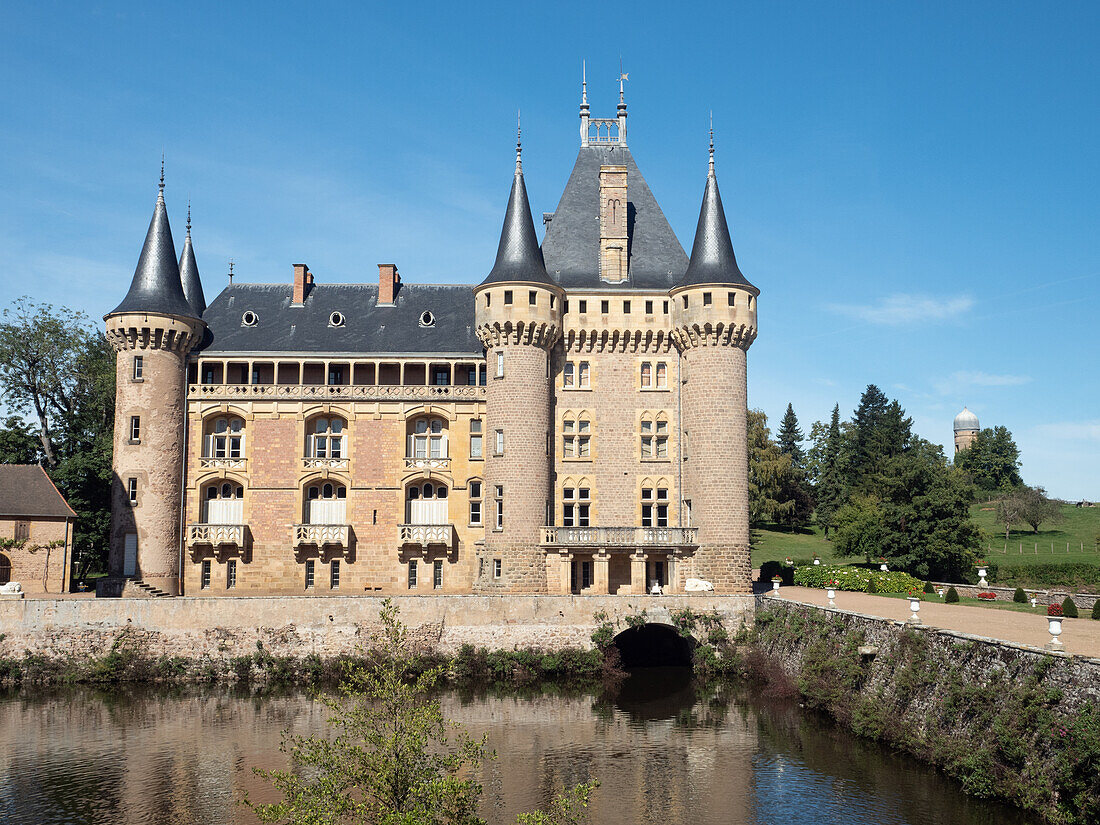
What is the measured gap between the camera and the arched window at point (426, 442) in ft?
158

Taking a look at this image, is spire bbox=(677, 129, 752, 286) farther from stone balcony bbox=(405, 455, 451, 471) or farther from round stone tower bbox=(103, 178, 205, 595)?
round stone tower bbox=(103, 178, 205, 595)

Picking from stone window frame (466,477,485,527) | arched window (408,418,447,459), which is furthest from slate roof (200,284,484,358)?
stone window frame (466,477,485,527)

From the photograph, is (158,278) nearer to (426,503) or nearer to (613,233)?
(426,503)

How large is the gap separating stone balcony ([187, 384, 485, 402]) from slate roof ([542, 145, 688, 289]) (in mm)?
7839

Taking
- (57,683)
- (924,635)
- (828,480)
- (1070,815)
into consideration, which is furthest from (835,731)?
(828,480)

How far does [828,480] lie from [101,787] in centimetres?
7623

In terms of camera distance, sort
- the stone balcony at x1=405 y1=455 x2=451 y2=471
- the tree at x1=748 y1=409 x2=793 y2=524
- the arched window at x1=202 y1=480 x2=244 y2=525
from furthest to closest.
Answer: the tree at x1=748 y1=409 x2=793 y2=524 < the stone balcony at x1=405 y1=455 x2=451 y2=471 < the arched window at x1=202 y1=480 x2=244 y2=525

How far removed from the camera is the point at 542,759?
2623 cm

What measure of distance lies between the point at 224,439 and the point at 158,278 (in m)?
8.62

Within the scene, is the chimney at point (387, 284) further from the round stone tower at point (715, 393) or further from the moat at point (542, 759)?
the moat at point (542, 759)

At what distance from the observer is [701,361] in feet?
149

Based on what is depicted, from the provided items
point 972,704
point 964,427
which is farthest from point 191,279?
point 964,427

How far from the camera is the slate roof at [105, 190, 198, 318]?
152 ft

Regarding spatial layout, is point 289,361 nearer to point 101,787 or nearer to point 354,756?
point 101,787
